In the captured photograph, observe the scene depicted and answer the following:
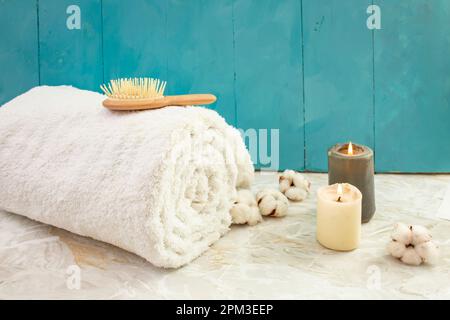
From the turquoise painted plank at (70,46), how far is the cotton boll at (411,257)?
0.74 m

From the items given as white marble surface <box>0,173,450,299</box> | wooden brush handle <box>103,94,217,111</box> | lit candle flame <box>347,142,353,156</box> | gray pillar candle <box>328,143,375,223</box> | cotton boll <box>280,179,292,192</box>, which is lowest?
white marble surface <box>0,173,450,299</box>

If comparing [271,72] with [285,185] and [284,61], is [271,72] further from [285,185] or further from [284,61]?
[285,185]

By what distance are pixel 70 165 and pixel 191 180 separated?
0.62ft

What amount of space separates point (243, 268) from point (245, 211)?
0.15 metres

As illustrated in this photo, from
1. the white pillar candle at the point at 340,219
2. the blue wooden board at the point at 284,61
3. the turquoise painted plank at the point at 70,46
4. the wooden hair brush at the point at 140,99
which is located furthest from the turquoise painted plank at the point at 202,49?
the white pillar candle at the point at 340,219

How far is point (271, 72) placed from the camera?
1.11 metres

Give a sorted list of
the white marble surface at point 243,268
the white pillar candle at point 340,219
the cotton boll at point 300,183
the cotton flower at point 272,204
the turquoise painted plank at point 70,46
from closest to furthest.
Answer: the white marble surface at point 243,268, the white pillar candle at point 340,219, the cotton flower at point 272,204, the cotton boll at point 300,183, the turquoise painted plank at point 70,46

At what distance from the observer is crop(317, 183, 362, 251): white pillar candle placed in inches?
30.5

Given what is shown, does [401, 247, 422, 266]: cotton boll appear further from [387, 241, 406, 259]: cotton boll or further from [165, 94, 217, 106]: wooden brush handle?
[165, 94, 217, 106]: wooden brush handle

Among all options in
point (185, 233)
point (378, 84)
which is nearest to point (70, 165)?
point (185, 233)

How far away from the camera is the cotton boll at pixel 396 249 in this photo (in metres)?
0.73

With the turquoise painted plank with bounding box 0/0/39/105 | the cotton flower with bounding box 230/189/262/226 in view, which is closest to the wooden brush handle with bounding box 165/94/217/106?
the cotton flower with bounding box 230/189/262/226

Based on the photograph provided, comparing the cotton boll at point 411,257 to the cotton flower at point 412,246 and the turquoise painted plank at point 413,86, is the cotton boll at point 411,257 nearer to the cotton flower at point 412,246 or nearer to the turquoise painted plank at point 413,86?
the cotton flower at point 412,246

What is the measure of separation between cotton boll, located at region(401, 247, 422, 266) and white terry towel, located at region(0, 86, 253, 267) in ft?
0.90
